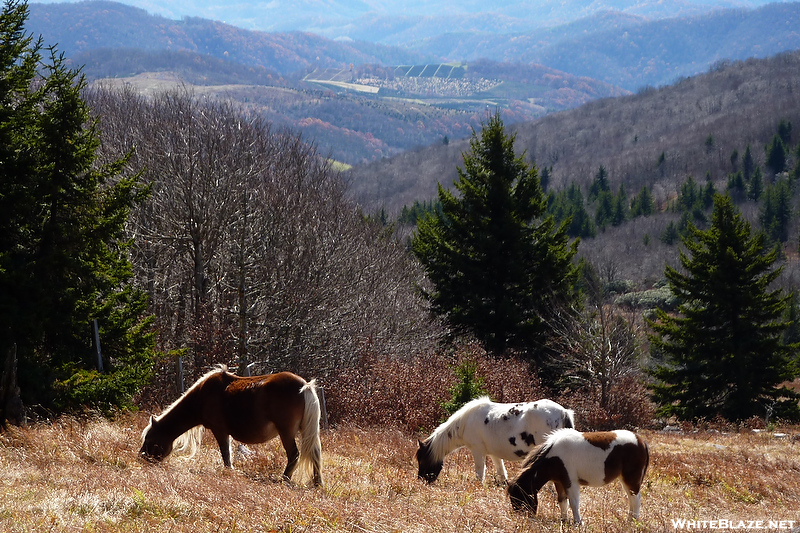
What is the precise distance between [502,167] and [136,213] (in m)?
13.1

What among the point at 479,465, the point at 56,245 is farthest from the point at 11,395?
the point at 479,465

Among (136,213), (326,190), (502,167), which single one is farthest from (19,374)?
(326,190)

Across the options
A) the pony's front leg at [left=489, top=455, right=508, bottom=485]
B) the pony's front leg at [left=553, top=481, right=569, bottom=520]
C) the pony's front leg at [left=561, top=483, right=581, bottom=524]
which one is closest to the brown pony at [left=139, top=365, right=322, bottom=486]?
the pony's front leg at [left=553, top=481, right=569, bottom=520]

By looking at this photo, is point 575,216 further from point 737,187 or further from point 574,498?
point 574,498

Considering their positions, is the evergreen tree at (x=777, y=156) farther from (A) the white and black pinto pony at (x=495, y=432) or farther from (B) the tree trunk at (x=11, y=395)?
(B) the tree trunk at (x=11, y=395)

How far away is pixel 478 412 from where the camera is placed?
9688 millimetres

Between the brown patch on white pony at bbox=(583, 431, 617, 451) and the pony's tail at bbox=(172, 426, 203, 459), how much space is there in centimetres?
470

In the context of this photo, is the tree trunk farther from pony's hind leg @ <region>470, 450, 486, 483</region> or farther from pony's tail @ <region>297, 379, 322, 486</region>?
pony's hind leg @ <region>470, 450, 486, 483</region>

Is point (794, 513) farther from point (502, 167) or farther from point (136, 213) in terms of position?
point (136, 213)

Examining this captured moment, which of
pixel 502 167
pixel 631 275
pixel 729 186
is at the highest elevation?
pixel 502 167

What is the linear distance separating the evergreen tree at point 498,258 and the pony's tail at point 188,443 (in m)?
16.1

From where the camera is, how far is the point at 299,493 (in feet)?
22.8

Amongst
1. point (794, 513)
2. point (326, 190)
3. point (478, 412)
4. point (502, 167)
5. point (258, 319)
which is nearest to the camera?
point (794, 513)

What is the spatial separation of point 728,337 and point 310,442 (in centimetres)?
2224
